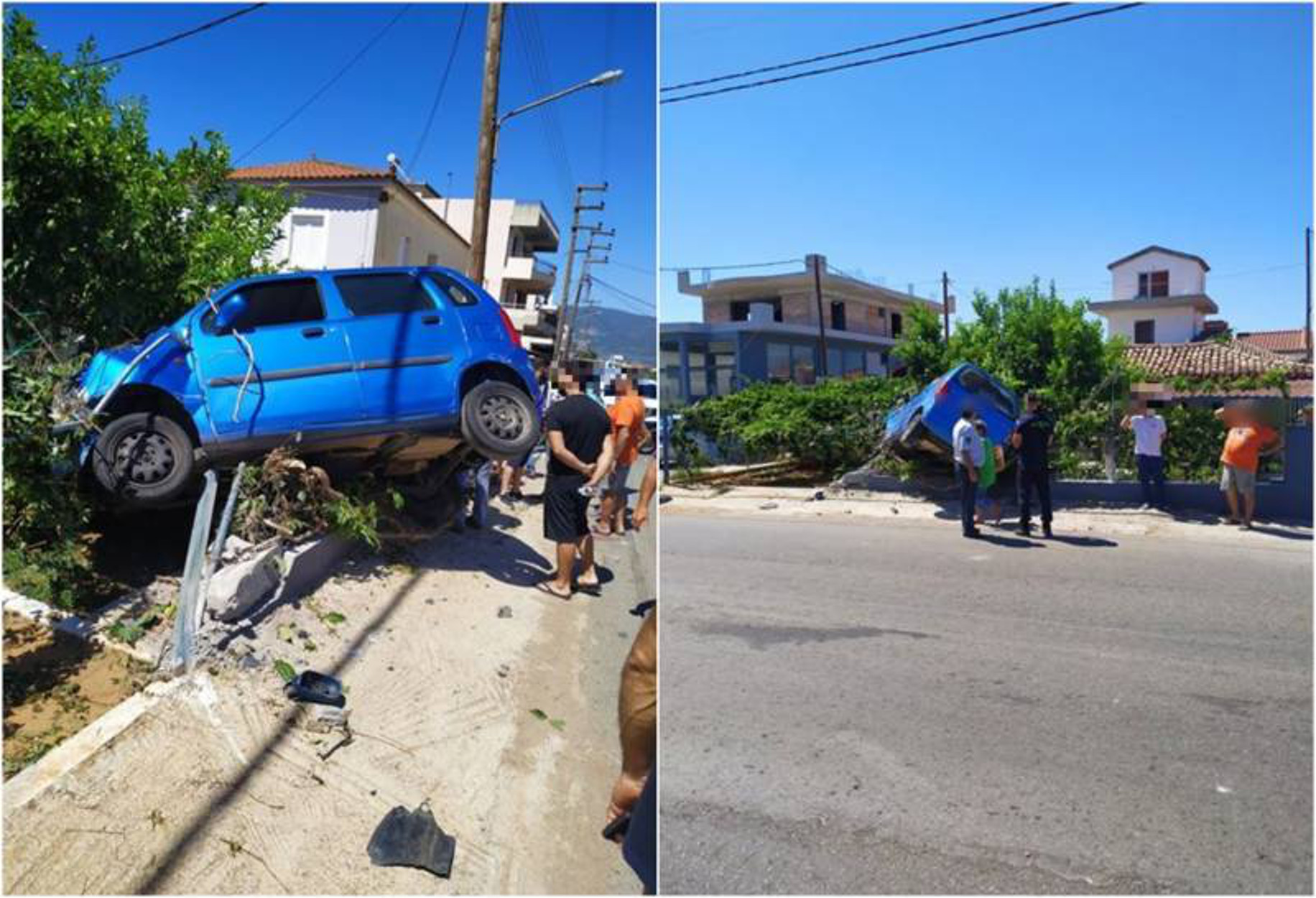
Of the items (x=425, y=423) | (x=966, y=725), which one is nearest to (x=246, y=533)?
(x=425, y=423)

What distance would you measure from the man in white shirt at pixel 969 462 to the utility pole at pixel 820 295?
98.2 ft

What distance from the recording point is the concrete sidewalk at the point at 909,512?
1016cm

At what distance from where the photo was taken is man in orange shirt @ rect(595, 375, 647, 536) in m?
8.19

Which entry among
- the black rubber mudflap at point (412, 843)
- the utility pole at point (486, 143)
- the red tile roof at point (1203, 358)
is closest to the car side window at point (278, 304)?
the black rubber mudflap at point (412, 843)

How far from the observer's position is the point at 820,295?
43.2 meters

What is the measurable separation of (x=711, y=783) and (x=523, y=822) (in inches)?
29.2

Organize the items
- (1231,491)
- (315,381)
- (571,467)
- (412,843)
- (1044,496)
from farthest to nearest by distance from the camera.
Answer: (1231,491) < (1044,496) < (571,467) < (315,381) < (412,843)

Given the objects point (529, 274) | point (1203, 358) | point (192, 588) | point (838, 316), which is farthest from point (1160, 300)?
point (192, 588)

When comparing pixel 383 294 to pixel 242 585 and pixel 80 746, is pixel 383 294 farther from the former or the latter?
pixel 80 746

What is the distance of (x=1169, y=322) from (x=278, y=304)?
5299cm

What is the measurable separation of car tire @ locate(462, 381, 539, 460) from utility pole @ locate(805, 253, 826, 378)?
112ft

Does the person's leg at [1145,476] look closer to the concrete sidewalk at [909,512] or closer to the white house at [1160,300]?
the concrete sidewalk at [909,512]

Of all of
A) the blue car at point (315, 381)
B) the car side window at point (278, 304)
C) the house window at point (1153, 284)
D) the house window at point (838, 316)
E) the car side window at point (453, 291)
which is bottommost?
the blue car at point (315, 381)

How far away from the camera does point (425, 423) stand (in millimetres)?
6531
